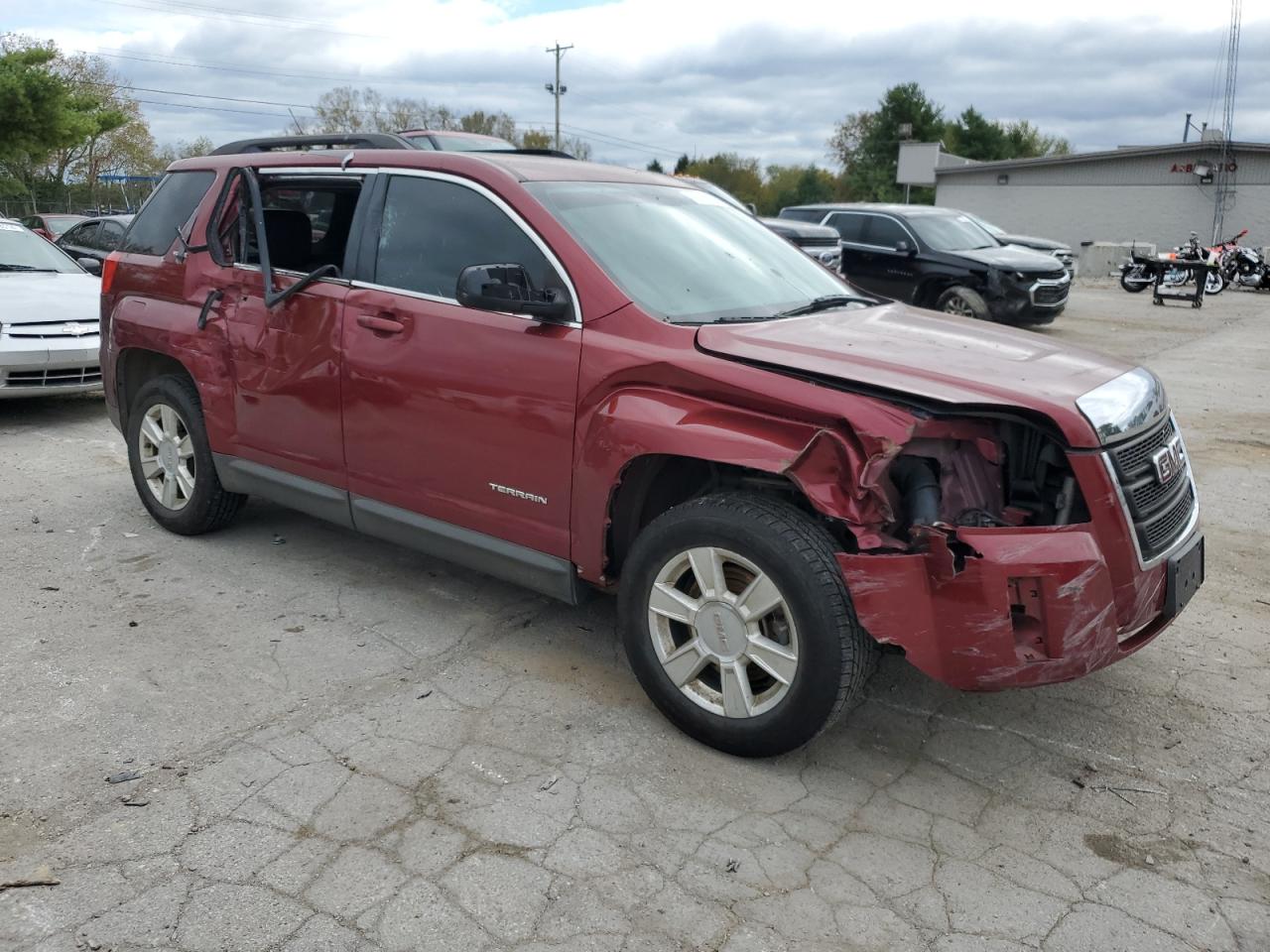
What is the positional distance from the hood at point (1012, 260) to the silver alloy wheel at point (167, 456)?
37.3 ft

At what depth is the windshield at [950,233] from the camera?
573 inches

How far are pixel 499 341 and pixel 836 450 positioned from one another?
140 centimetres

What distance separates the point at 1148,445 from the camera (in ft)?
10.9

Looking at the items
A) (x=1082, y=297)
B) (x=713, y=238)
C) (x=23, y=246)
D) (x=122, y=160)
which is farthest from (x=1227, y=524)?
(x=122, y=160)

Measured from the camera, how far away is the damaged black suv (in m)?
13.9

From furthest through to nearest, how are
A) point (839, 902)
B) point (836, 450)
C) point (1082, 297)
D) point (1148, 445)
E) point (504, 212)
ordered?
point (1082, 297) → point (504, 212) → point (1148, 445) → point (836, 450) → point (839, 902)

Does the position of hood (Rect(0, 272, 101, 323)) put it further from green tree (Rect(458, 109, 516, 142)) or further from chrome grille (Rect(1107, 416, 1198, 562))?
green tree (Rect(458, 109, 516, 142))

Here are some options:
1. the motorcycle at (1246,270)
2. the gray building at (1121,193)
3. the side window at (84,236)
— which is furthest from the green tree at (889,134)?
the side window at (84,236)

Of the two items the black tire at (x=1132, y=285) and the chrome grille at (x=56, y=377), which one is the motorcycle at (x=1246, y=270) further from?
the chrome grille at (x=56, y=377)

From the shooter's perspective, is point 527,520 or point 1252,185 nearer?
Result: point 527,520

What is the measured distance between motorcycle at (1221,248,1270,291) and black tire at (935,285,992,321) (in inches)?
562

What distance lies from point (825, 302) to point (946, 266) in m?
10.7

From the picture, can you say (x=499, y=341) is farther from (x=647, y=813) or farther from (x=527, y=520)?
(x=647, y=813)

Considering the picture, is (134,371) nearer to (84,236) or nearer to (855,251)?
(84,236)
